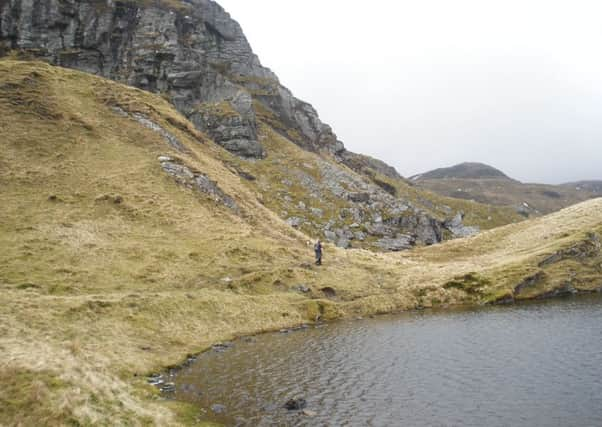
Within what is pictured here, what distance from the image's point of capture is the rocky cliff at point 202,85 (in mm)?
119438

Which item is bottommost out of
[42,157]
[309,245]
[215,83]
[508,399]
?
[508,399]

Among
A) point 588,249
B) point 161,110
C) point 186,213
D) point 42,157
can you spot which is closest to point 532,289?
point 588,249

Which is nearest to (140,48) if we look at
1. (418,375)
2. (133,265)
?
A: (133,265)

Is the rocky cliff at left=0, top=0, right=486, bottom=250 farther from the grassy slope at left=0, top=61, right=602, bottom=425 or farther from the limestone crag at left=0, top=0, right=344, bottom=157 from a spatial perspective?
the grassy slope at left=0, top=61, right=602, bottom=425

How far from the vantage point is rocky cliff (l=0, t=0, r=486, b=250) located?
119 metres

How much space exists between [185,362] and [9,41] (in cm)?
13982

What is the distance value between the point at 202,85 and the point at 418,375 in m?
138

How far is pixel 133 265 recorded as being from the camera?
5241 cm

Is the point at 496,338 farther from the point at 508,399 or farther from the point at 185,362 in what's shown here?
the point at 185,362

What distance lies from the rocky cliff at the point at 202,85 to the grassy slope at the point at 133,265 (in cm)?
3001

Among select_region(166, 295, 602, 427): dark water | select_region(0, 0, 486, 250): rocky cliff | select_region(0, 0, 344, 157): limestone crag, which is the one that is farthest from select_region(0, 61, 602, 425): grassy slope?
select_region(0, 0, 344, 157): limestone crag

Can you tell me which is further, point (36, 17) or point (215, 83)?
point (215, 83)

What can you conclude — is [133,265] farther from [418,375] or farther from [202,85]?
[202,85]

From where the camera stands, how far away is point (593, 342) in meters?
33.8
